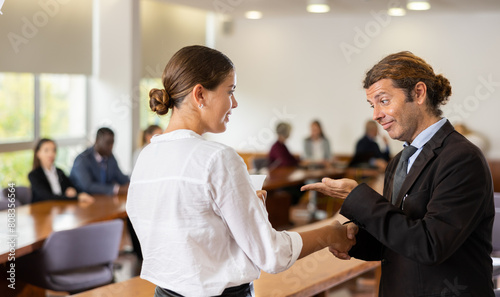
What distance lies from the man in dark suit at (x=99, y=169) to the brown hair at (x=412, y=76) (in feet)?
13.6

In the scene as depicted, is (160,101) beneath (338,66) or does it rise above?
beneath

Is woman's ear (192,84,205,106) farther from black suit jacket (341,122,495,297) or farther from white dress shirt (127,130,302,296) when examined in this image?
black suit jacket (341,122,495,297)

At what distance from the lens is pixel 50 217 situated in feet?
13.9

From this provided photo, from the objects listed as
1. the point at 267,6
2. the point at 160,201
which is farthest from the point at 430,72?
the point at 267,6

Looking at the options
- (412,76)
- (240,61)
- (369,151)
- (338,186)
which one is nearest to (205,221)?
(338,186)

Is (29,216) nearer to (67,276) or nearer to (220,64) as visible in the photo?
(67,276)

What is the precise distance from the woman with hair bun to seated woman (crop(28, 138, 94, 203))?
3.62 metres

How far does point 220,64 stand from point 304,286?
126 centimetres

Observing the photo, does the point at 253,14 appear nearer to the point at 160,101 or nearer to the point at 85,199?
the point at 85,199

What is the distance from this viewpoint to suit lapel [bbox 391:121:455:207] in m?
→ 1.60

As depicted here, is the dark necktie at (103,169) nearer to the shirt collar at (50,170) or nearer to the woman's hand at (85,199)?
the shirt collar at (50,170)

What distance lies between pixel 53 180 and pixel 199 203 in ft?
13.4

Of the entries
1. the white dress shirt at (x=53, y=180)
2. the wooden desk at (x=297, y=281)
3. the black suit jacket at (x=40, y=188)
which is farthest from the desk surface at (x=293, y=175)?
the wooden desk at (x=297, y=281)

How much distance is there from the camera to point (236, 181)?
1.43m
